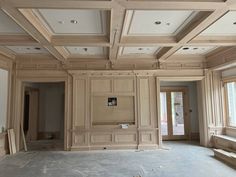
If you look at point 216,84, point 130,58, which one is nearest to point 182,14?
point 130,58

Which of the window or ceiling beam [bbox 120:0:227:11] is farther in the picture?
the window

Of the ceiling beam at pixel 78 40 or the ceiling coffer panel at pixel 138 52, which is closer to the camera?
the ceiling beam at pixel 78 40

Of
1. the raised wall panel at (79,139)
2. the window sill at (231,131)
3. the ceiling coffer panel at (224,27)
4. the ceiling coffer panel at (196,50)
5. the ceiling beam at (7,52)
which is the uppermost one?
the ceiling coffer panel at (224,27)

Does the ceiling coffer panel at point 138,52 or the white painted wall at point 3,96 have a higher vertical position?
the ceiling coffer panel at point 138,52

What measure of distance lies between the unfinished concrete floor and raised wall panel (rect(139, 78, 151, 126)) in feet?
3.65

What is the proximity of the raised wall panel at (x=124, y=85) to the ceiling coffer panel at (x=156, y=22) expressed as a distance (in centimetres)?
253

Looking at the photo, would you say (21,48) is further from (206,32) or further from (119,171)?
(206,32)

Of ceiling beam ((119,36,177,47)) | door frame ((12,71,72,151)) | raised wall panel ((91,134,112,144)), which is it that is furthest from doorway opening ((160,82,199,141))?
door frame ((12,71,72,151))

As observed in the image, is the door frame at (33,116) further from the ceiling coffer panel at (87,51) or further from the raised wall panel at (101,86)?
the ceiling coffer panel at (87,51)

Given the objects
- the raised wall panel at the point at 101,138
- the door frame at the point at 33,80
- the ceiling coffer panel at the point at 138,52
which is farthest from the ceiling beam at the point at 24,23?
the raised wall panel at the point at 101,138

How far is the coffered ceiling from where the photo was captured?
3305 mm

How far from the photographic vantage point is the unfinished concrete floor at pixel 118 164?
4.51m

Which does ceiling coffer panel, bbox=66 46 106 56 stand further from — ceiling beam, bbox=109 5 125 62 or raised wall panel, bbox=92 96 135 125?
raised wall panel, bbox=92 96 135 125

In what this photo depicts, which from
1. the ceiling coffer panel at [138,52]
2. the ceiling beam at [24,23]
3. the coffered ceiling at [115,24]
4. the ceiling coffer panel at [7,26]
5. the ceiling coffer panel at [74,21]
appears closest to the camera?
the coffered ceiling at [115,24]
